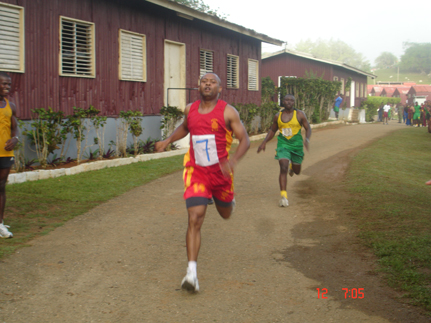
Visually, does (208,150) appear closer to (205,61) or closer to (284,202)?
(284,202)

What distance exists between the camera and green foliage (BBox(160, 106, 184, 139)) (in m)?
14.5

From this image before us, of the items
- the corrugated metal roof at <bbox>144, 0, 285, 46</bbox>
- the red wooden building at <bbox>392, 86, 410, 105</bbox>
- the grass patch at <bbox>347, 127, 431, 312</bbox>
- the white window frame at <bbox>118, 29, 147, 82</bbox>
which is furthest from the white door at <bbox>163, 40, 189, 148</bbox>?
the red wooden building at <bbox>392, 86, 410, 105</bbox>

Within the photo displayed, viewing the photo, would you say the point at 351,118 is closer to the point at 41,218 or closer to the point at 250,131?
the point at 250,131

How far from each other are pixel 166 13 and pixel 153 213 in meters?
9.97

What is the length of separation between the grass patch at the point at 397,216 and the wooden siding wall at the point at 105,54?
650 cm

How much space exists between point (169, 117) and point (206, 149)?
10.2m

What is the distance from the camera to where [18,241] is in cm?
568

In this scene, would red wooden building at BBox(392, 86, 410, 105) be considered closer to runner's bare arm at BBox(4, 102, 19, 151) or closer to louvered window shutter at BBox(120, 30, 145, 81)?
louvered window shutter at BBox(120, 30, 145, 81)

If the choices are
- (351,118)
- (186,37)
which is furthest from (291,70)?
(186,37)

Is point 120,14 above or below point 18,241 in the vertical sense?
above

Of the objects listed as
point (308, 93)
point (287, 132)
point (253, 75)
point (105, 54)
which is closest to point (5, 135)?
point (287, 132)

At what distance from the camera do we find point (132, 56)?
14.1 m

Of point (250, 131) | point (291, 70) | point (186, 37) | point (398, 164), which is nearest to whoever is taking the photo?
point (398, 164)

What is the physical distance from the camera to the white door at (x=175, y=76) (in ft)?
51.7
